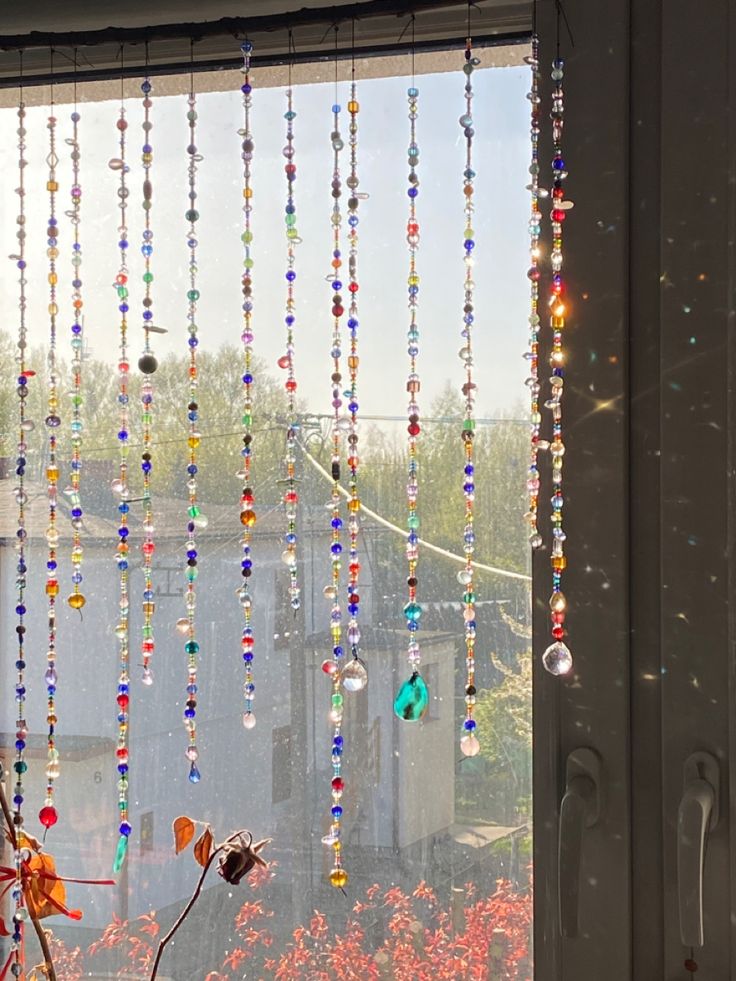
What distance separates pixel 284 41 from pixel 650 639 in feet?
2.50

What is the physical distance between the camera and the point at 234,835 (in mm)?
1104

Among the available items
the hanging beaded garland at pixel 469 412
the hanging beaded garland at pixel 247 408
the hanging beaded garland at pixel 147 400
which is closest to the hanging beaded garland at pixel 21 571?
the hanging beaded garland at pixel 147 400

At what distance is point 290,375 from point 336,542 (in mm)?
197

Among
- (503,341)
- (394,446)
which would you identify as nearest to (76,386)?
(394,446)

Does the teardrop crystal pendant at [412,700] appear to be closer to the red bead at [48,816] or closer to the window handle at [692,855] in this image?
the window handle at [692,855]

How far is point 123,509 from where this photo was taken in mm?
1102

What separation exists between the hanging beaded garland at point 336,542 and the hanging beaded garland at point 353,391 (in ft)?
0.04

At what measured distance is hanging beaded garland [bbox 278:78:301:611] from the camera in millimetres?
1077

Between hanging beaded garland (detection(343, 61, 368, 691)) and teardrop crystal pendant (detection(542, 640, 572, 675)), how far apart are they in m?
0.20

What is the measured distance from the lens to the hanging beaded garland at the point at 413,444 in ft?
3.37

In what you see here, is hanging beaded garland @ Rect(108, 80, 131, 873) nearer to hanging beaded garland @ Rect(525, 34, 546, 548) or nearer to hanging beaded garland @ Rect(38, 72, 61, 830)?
hanging beaded garland @ Rect(38, 72, 61, 830)

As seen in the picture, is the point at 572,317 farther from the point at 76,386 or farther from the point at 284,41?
the point at 76,386

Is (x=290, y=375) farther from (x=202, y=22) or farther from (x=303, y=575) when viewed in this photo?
(x=202, y=22)

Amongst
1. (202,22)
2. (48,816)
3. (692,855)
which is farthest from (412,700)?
(202,22)
